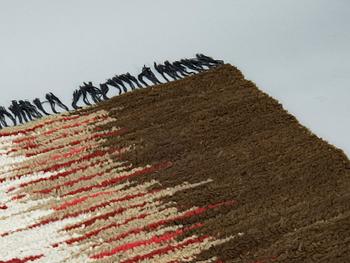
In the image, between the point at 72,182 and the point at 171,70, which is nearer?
the point at 72,182

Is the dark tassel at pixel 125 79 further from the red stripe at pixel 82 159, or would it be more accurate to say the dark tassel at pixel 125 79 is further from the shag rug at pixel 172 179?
the red stripe at pixel 82 159

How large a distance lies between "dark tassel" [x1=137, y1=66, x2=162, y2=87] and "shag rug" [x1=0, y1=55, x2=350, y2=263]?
0.10 ft

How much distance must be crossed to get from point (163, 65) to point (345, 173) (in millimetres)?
794

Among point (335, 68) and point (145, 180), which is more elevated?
point (335, 68)

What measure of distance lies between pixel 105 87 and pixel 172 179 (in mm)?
Result: 578

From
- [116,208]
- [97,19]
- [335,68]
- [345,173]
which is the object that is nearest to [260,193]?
[345,173]

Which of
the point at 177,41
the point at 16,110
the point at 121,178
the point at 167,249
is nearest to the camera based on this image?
the point at 167,249

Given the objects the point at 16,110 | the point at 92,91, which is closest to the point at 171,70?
the point at 92,91

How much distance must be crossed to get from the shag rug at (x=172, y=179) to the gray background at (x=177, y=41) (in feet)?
0.37

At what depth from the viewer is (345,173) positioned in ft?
5.76

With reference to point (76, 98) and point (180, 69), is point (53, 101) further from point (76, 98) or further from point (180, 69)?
point (180, 69)

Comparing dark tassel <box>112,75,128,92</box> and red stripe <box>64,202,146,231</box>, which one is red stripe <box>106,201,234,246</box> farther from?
dark tassel <box>112,75,128,92</box>

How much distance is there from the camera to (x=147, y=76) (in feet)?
7.70

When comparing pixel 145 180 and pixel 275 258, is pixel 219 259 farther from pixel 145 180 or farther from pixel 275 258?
pixel 145 180
